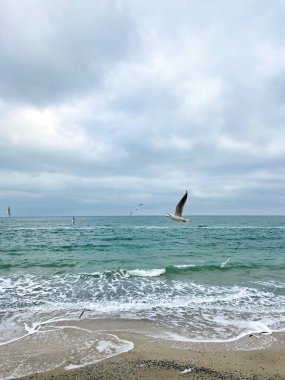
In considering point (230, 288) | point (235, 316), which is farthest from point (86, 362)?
point (230, 288)

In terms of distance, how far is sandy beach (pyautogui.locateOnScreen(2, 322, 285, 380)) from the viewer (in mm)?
7555

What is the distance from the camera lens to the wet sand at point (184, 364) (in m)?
7.54

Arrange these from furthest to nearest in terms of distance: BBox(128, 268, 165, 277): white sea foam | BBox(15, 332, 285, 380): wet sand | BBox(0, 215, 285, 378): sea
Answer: BBox(128, 268, 165, 277): white sea foam < BBox(0, 215, 285, 378): sea < BBox(15, 332, 285, 380): wet sand

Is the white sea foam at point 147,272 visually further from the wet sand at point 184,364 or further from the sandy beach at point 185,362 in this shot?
the wet sand at point 184,364

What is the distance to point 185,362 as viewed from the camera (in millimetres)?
8180

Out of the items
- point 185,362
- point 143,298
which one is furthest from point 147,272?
point 185,362

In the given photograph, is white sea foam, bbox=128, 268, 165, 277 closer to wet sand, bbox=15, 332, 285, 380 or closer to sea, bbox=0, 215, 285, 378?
sea, bbox=0, 215, 285, 378

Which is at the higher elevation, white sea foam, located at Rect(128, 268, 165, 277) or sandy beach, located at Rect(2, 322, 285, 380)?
white sea foam, located at Rect(128, 268, 165, 277)

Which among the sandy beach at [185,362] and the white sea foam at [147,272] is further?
the white sea foam at [147,272]

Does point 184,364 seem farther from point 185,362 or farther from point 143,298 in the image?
point 143,298

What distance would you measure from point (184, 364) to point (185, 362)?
11 centimetres

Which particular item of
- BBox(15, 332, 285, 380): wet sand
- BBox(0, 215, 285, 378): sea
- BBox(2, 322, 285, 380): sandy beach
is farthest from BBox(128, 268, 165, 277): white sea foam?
BBox(15, 332, 285, 380): wet sand

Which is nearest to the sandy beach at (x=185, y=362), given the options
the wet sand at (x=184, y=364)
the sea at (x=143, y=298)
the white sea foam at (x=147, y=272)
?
the wet sand at (x=184, y=364)

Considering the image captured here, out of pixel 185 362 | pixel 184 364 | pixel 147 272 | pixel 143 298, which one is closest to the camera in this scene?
pixel 184 364
